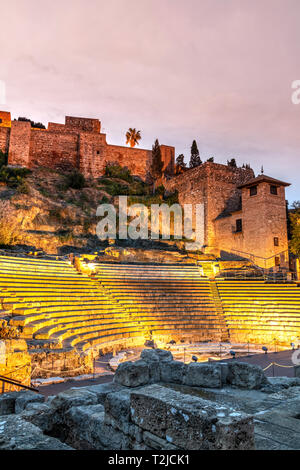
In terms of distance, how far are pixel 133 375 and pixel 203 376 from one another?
1.17 m

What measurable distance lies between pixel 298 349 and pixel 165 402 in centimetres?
1261

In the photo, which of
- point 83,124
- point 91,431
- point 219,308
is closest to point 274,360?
point 219,308

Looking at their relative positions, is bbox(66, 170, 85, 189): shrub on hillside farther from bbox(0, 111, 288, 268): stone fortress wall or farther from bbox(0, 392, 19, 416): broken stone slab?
bbox(0, 392, 19, 416): broken stone slab

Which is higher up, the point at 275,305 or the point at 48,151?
the point at 48,151

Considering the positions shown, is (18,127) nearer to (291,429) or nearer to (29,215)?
(29,215)

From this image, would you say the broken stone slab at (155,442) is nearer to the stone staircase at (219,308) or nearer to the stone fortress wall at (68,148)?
the stone staircase at (219,308)

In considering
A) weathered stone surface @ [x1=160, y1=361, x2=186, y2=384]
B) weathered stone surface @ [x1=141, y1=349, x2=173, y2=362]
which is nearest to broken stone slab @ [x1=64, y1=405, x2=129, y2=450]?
weathered stone surface @ [x1=160, y1=361, x2=186, y2=384]

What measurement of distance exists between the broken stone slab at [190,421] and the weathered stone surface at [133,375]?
1664 millimetres

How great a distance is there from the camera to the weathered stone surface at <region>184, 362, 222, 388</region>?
487cm

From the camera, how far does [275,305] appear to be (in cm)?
1583

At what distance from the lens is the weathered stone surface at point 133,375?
446 cm

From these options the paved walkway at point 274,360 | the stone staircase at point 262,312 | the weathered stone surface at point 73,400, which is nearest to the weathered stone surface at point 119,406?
the weathered stone surface at point 73,400

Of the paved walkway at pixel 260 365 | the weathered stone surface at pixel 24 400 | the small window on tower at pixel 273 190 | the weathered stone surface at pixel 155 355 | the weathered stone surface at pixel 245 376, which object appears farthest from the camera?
the small window on tower at pixel 273 190
